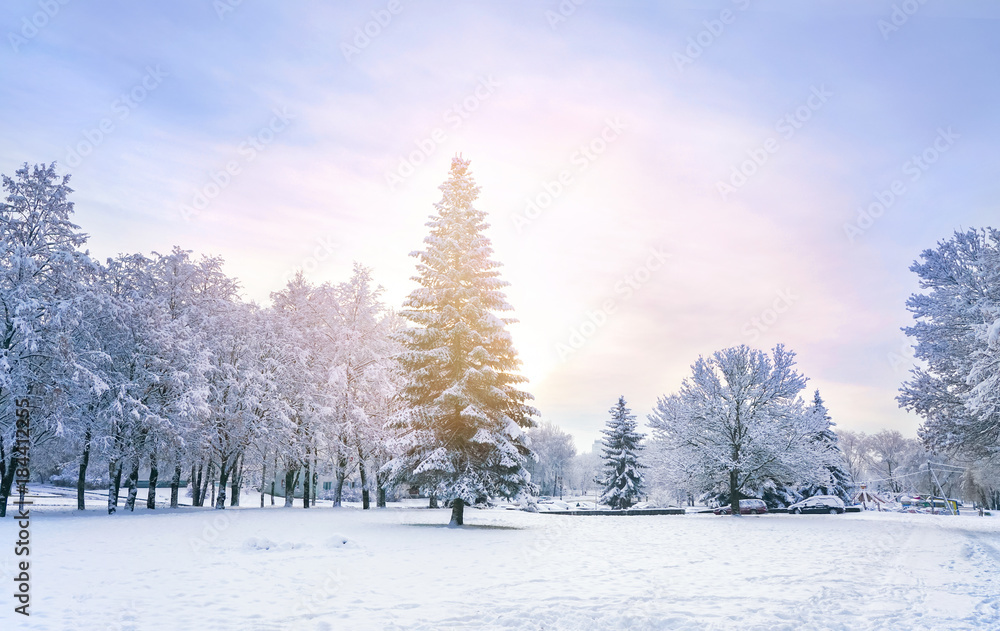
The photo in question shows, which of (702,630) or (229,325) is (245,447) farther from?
(702,630)

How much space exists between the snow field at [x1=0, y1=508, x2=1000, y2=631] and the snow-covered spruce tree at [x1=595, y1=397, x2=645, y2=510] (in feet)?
119

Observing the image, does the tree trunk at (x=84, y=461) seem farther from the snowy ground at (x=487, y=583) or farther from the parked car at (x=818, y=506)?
the parked car at (x=818, y=506)

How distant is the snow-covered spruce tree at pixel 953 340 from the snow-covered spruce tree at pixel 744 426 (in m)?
9.49

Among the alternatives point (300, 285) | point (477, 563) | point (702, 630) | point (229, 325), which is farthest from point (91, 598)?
point (300, 285)

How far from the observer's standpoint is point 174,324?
29281mm

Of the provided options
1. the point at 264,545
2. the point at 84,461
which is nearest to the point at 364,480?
the point at 84,461

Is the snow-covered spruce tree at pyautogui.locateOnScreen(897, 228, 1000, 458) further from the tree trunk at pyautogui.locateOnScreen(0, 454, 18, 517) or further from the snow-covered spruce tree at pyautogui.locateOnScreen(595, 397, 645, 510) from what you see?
the tree trunk at pyautogui.locateOnScreen(0, 454, 18, 517)

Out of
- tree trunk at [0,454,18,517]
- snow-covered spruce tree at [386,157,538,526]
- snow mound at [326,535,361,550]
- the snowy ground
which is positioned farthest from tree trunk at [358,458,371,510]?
snow mound at [326,535,361,550]

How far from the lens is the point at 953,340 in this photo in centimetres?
2506

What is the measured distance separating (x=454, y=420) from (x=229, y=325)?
18605mm

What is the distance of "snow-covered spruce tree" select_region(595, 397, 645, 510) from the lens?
5394cm

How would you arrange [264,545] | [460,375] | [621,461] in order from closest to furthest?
[264,545] < [460,375] < [621,461]

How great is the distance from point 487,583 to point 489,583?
37 mm

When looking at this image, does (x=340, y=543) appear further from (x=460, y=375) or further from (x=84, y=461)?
(x=84, y=461)
